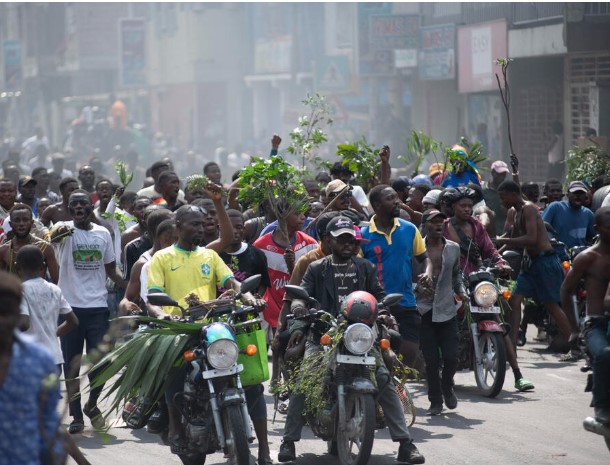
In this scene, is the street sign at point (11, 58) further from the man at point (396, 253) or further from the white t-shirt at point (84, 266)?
the man at point (396, 253)

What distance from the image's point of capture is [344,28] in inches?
1869

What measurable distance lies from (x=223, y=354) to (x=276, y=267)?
2883 mm

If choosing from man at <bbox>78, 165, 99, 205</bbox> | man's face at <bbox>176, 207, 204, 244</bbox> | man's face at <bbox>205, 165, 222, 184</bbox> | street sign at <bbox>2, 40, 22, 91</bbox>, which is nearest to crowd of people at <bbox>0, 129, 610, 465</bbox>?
man's face at <bbox>176, 207, 204, 244</bbox>

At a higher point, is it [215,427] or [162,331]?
[162,331]

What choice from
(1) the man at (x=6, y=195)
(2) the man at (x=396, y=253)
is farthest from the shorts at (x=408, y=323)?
(1) the man at (x=6, y=195)

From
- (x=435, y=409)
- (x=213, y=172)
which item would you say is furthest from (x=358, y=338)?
(x=213, y=172)

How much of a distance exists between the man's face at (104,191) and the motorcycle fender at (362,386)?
264 inches

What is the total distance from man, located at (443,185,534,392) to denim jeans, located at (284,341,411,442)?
2700mm

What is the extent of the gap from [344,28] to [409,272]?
3913cm

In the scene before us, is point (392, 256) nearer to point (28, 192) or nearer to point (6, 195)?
point (6, 195)

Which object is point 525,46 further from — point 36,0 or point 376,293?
point 36,0

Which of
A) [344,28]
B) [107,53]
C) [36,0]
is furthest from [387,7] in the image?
[36,0]

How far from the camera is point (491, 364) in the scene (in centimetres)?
1018

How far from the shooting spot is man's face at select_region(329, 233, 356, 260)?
26.5ft
